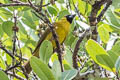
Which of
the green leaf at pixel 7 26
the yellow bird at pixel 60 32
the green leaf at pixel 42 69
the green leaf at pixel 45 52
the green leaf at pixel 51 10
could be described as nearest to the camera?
the green leaf at pixel 42 69

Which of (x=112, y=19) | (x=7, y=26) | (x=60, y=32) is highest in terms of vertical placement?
(x=7, y=26)

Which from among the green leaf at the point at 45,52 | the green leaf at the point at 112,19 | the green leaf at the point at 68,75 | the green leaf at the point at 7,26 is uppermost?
the green leaf at the point at 7,26

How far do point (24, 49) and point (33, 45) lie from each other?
10 centimetres

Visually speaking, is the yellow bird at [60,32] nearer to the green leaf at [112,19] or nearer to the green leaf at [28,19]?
the green leaf at [28,19]

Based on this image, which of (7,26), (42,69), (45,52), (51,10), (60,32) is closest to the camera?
(42,69)

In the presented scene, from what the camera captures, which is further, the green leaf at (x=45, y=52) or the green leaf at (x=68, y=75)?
the green leaf at (x=45, y=52)

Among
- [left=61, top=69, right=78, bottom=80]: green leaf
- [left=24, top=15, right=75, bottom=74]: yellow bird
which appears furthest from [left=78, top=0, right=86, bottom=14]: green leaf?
[left=61, top=69, right=78, bottom=80]: green leaf

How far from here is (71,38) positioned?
241 cm

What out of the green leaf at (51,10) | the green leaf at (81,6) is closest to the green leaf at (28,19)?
the green leaf at (51,10)

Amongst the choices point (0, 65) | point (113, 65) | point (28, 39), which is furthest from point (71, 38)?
point (113, 65)

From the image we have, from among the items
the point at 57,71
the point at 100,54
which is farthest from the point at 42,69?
the point at 100,54

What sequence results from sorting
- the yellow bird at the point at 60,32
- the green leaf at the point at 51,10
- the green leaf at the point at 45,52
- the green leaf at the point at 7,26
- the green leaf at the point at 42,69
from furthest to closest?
the yellow bird at the point at 60,32, the green leaf at the point at 51,10, the green leaf at the point at 7,26, the green leaf at the point at 45,52, the green leaf at the point at 42,69

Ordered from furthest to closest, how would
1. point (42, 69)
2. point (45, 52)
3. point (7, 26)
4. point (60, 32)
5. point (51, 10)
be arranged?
point (60, 32)
point (51, 10)
point (7, 26)
point (45, 52)
point (42, 69)

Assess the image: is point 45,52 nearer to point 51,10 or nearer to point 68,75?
point 68,75
